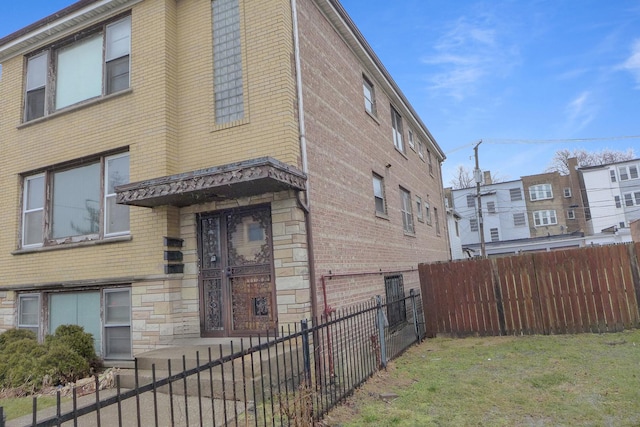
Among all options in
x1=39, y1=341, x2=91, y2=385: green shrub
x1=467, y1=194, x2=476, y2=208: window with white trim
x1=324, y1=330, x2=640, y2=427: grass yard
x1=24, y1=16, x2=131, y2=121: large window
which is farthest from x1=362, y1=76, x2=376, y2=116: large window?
x1=467, y1=194, x2=476, y2=208: window with white trim

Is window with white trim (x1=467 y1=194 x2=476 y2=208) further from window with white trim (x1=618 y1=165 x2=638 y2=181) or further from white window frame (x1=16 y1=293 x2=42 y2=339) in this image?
white window frame (x1=16 y1=293 x2=42 y2=339)

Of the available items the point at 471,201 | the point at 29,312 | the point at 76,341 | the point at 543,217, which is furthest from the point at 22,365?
the point at 543,217

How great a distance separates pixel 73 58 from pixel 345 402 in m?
9.22

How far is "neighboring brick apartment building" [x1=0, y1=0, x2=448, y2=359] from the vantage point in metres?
6.95

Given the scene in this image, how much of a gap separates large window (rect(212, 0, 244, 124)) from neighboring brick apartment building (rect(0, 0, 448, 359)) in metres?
0.03

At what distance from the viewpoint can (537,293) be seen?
991 centimetres

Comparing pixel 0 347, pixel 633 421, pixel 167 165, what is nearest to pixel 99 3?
pixel 167 165

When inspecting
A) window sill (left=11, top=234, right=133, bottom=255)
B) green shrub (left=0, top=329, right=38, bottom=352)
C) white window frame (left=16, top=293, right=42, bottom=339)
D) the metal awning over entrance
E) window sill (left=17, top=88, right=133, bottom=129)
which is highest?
window sill (left=17, top=88, right=133, bottom=129)

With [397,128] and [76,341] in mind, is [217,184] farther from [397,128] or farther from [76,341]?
[397,128]

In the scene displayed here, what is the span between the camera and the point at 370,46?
11359mm

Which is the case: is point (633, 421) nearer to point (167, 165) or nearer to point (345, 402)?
point (345, 402)

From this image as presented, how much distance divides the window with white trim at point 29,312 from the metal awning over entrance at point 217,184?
3.89 m

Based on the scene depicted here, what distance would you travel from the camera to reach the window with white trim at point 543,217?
45312mm

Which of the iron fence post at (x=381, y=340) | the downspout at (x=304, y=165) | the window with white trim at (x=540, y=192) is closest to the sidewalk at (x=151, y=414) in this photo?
the downspout at (x=304, y=165)
